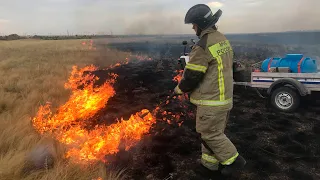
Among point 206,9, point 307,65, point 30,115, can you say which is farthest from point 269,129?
point 30,115

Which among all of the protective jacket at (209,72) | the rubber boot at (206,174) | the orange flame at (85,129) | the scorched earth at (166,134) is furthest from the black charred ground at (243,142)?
the protective jacket at (209,72)

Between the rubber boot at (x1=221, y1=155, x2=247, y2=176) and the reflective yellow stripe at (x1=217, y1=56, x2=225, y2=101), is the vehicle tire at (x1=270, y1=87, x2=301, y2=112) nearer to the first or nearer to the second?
the rubber boot at (x1=221, y1=155, x2=247, y2=176)

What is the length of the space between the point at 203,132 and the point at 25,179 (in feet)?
7.69

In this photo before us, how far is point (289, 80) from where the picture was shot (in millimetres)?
6680

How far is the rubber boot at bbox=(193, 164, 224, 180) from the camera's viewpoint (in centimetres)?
380

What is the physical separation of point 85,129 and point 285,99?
528cm

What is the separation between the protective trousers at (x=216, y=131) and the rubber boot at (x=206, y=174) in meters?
0.34

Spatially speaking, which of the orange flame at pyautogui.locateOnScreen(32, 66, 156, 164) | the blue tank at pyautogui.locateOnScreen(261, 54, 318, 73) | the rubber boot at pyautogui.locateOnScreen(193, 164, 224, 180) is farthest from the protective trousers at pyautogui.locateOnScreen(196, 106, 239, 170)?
the blue tank at pyautogui.locateOnScreen(261, 54, 318, 73)

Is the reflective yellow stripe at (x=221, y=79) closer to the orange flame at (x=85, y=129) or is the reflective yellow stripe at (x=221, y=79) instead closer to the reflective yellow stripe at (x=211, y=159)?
the reflective yellow stripe at (x=211, y=159)

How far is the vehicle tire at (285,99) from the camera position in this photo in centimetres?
673

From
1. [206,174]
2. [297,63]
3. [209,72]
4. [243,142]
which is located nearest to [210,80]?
[209,72]

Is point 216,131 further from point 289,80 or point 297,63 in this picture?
point 297,63

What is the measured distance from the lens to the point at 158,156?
4535 mm

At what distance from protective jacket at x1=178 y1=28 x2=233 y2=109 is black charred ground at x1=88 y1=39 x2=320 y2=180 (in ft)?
4.29
